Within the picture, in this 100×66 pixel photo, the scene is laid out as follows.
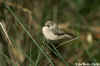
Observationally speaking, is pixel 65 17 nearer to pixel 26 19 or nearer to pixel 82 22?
pixel 82 22

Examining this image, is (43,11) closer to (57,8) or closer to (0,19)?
(57,8)

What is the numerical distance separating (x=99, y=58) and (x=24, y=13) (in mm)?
1780

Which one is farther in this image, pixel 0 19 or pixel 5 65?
pixel 0 19

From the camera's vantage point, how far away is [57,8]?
512 cm

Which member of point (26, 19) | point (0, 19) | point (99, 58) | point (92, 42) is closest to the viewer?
point (0, 19)

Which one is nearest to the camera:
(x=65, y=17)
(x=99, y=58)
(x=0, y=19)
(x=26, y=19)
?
(x=0, y=19)

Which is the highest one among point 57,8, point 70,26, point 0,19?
point 0,19

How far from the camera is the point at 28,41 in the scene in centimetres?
321

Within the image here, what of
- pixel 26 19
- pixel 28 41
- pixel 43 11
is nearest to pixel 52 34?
pixel 28 41

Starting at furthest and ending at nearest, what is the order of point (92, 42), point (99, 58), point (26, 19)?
1. point (92, 42)
2. point (99, 58)
3. point (26, 19)

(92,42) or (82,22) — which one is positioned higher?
(82,22)

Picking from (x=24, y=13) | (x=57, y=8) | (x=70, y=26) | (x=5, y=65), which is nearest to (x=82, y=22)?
(x=70, y=26)

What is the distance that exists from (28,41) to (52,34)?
0.33 metres

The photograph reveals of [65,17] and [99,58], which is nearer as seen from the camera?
[99,58]
